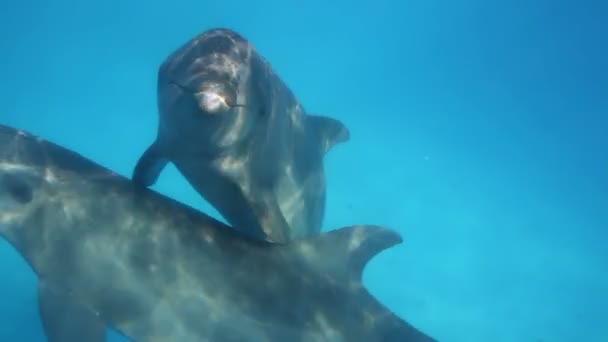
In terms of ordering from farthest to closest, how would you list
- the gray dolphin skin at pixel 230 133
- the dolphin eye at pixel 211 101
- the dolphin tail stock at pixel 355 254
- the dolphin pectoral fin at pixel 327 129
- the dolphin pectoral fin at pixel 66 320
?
the dolphin pectoral fin at pixel 327 129 → the gray dolphin skin at pixel 230 133 → the dolphin pectoral fin at pixel 66 320 → the dolphin eye at pixel 211 101 → the dolphin tail stock at pixel 355 254

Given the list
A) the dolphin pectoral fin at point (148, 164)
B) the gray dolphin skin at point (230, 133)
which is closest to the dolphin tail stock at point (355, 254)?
the gray dolphin skin at point (230, 133)

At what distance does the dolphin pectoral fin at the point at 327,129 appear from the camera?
9258mm

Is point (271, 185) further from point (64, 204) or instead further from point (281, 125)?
point (64, 204)

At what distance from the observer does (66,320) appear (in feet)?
19.5

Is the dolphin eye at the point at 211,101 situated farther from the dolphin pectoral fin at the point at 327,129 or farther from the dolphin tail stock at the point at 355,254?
the dolphin pectoral fin at the point at 327,129

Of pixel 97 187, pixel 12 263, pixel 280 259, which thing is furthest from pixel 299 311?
pixel 12 263

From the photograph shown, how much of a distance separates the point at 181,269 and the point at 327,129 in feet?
14.2

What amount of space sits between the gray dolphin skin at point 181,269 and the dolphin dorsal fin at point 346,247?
0.01 m

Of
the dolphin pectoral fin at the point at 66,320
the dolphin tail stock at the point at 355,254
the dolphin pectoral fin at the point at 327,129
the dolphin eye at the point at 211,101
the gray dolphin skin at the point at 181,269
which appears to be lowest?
the dolphin pectoral fin at the point at 66,320

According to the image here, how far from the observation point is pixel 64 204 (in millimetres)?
6230

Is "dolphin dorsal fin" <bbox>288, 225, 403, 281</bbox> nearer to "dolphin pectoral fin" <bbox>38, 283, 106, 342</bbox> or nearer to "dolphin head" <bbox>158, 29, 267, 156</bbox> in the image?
"dolphin head" <bbox>158, 29, 267, 156</bbox>

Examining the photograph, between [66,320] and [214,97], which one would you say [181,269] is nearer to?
[66,320]

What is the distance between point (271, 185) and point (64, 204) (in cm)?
247

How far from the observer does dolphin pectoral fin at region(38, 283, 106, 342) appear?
586 centimetres
